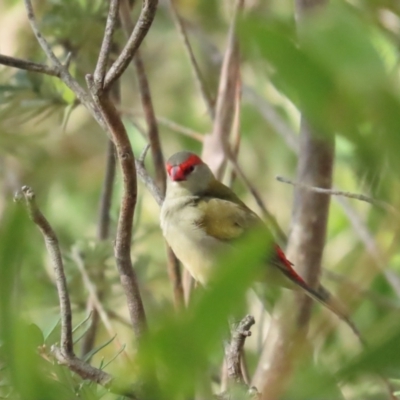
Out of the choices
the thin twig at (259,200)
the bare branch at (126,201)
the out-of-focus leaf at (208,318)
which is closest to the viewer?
the out-of-focus leaf at (208,318)

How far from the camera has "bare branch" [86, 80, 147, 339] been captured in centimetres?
74

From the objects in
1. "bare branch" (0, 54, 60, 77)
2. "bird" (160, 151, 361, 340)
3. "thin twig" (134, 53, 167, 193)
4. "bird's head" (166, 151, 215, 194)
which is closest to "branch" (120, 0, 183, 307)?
"thin twig" (134, 53, 167, 193)

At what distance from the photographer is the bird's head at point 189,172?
209 cm

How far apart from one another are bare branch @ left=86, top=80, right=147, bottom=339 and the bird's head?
1.19 meters

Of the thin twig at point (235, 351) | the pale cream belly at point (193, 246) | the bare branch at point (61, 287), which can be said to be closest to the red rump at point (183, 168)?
the pale cream belly at point (193, 246)

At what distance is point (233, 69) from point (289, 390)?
4.96ft

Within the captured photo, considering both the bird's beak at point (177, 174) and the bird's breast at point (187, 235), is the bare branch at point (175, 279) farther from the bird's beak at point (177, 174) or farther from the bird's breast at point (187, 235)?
the bird's beak at point (177, 174)

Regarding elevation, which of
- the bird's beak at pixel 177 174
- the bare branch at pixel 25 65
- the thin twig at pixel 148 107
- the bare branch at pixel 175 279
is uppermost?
the bare branch at pixel 25 65

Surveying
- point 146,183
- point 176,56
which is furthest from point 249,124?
point 146,183

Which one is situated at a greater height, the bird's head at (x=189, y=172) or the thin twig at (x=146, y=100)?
the thin twig at (x=146, y=100)

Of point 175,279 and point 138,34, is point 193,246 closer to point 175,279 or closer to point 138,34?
point 175,279

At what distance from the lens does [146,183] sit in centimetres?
145

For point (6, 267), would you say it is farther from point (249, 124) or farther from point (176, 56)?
point (176, 56)

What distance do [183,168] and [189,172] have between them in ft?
0.15
